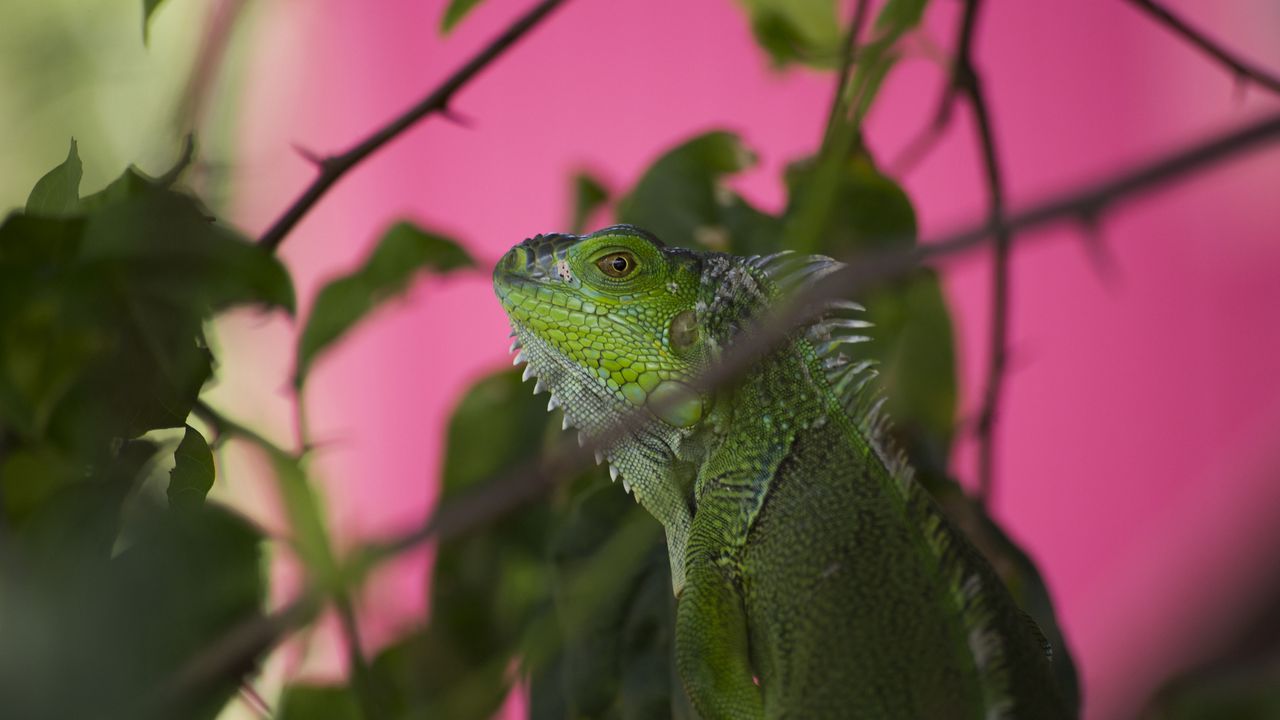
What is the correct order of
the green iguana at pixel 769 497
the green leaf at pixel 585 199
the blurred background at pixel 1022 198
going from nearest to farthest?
the green iguana at pixel 769 497
the green leaf at pixel 585 199
the blurred background at pixel 1022 198

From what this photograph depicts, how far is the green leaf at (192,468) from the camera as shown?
719 millimetres

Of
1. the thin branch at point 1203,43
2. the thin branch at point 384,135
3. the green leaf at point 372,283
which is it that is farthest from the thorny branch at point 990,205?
the green leaf at point 372,283

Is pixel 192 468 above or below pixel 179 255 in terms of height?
below

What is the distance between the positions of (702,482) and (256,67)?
165 centimetres

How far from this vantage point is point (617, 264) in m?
0.79

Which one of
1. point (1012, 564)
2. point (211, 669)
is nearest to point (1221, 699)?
point (1012, 564)

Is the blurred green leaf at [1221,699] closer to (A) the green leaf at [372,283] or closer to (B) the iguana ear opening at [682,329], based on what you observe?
(B) the iguana ear opening at [682,329]

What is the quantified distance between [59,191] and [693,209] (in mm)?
529

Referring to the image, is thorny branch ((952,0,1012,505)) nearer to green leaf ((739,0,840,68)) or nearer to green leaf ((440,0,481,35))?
green leaf ((739,0,840,68))

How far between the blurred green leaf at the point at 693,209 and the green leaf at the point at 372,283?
19 cm

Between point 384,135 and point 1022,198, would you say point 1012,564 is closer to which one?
point 384,135

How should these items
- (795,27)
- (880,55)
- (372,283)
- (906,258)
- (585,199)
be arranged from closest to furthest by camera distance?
(906,258), (880,55), (372,283), (795,27), (585,199)

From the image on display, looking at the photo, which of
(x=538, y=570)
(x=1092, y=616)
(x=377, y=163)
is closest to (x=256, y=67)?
(x=377, y=163)

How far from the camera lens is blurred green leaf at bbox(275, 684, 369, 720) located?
0.97 m
